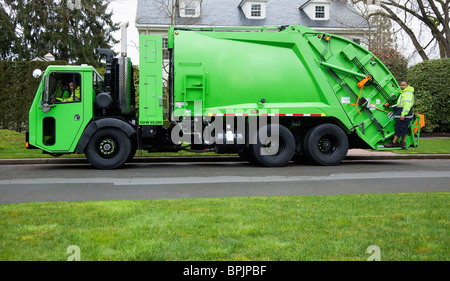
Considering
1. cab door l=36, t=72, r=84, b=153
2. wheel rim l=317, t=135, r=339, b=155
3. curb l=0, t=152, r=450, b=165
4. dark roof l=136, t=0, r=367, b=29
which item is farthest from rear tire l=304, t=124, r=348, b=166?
dark roof l=136, t=0, r=367, b=29

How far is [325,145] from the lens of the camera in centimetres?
1217

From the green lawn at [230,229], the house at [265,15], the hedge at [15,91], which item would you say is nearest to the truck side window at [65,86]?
the green lawn at [230,229]

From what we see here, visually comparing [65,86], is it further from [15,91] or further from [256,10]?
[256,10]

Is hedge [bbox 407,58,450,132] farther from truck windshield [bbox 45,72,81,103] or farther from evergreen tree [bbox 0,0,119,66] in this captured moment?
evergreen tree [bbox 0,0,119,66]

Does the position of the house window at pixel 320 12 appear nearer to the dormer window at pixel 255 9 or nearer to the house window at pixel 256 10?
the dormer window at pixel 255 9

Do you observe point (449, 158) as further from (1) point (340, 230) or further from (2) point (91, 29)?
(2) point (91, 29)

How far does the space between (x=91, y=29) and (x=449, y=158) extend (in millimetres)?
33744

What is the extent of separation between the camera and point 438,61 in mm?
20500

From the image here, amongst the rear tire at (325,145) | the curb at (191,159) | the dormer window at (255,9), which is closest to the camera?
the rear tire at (325,145)

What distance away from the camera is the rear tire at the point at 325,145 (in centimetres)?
1192

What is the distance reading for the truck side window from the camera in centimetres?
1116

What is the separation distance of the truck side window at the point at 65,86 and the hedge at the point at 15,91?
9434 mm

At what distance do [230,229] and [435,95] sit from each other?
18160 mm
